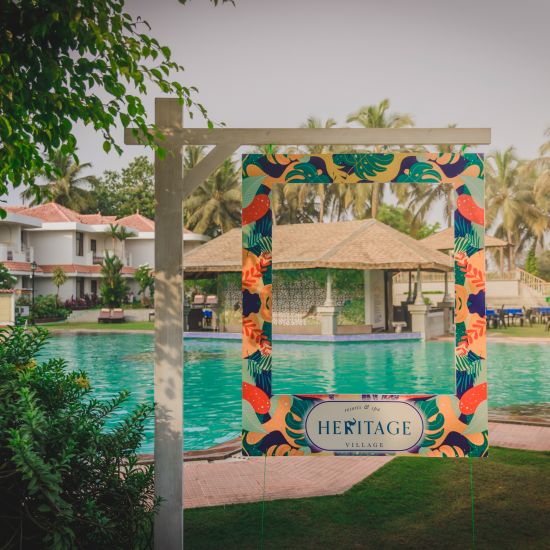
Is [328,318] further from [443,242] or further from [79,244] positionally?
[79,244]

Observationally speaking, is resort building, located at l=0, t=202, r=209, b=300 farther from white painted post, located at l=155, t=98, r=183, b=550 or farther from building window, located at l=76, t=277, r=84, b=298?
white painted post, located at l=155, t=98, r=183, b=550

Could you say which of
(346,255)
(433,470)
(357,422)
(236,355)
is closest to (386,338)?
(346,255)

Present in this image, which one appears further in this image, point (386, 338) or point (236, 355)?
point (386, 338)

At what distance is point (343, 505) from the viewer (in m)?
5.00

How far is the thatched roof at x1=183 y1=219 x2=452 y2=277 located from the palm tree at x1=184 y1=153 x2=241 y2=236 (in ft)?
58.9

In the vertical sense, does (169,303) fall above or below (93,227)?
below

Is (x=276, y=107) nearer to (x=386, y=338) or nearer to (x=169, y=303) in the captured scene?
(x=386, y=338)

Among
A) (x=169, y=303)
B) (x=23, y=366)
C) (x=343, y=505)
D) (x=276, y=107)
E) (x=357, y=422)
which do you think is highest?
(x=276, y=107)

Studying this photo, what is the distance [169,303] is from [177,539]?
146 centimetres

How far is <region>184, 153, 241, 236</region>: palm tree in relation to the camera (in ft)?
152

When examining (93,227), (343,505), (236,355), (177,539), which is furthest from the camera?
(93,227)

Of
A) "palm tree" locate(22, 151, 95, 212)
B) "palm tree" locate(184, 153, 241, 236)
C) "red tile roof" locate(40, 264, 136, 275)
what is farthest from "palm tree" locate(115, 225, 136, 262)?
"palm tree" locate(22, 151, 95, 212)

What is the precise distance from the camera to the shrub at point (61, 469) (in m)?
2.60

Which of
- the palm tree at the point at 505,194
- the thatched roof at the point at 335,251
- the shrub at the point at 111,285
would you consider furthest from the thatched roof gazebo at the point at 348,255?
the palm tree at the point at 505,194
